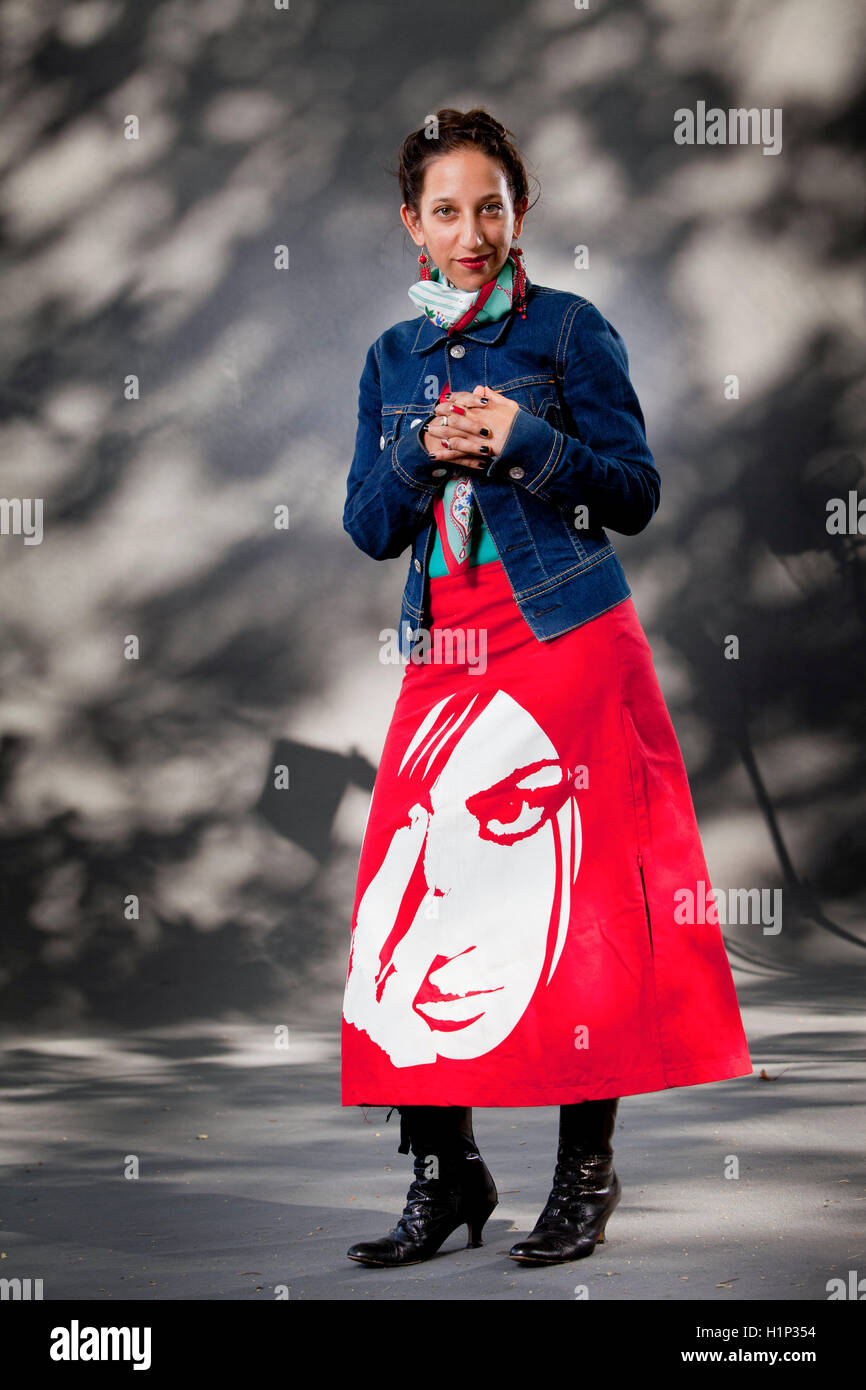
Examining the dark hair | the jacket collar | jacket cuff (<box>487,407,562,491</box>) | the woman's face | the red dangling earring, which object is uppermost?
the dark hair

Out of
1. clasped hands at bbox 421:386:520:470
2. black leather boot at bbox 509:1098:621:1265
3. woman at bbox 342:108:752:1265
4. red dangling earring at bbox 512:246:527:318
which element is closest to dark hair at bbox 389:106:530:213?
woman at bbox 342:108:752:1265

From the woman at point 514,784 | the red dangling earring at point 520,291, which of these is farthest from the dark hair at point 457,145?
the red dangling earring at point 520,291

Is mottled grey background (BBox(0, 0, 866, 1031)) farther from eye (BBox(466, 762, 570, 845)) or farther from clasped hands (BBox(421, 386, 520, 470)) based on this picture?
clasped hands (BBox(421, 386, 520, 470))

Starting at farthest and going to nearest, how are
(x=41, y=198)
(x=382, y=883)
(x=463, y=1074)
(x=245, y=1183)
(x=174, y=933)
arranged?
(x=41, y=198) < (x=174, y=933) < (x=245, y=1183) < (x=382, y=883) < (x=463, y=1074)

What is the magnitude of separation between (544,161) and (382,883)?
13.0ft

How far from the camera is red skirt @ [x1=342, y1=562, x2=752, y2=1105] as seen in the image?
6.81 feet

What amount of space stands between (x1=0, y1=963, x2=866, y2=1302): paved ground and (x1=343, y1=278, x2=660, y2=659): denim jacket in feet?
2.98

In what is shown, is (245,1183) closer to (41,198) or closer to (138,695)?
(138,695)

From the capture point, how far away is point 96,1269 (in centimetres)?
226

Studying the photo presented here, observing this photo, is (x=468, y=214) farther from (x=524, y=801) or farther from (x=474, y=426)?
(x=524, y=801)

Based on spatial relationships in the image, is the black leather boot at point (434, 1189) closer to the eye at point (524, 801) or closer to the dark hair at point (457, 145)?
the eye at point (524, 801)

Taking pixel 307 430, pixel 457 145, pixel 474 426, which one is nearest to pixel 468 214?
pixel 457 145

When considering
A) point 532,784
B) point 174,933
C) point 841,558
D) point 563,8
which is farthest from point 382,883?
point 563,8

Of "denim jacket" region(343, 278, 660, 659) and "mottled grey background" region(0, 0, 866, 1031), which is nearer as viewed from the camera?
"denim jacket" region(343, 278, 660, 659)
